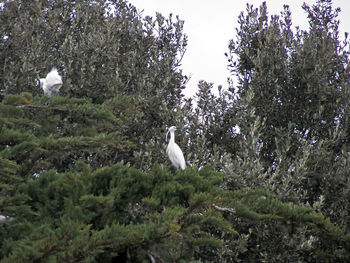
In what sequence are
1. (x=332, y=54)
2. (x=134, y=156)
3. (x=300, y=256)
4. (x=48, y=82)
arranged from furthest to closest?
(x=332, y=54)
(x=134, y=156)
(x=48, y=82)
(x=300, y=256)

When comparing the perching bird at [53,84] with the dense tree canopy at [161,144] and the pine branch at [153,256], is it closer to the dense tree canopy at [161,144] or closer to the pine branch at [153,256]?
the dense tree canopy at [161,144]

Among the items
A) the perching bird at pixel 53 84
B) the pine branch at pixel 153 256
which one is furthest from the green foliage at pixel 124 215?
the perching bird at pixel 53 84

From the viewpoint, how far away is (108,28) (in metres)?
11.4

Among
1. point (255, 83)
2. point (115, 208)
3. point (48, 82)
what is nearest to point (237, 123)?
point (255, 83)

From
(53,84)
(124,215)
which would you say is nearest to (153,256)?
(124,215)

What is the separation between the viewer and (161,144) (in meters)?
9.81

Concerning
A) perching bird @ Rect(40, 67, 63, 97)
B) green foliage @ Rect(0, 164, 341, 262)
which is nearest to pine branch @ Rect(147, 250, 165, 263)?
green foliage @ Rect(0, 164, 341, 262)

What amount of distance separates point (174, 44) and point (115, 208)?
22.4 ft

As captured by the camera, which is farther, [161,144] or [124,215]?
[161,144]

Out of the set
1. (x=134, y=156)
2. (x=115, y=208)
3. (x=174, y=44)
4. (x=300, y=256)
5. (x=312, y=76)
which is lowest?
(x=300, y=256)

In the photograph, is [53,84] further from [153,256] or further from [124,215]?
[153,256]

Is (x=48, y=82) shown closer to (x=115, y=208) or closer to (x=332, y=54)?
(x=115, y=208)

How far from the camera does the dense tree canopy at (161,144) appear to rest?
15.9ft

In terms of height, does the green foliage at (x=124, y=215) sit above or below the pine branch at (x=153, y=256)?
above
